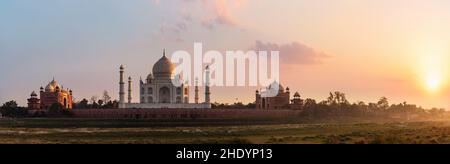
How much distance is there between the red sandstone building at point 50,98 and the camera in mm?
60188

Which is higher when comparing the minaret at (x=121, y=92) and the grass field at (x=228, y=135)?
the minaret at (x=121, y=92)

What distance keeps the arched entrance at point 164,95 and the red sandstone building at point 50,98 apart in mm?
8975

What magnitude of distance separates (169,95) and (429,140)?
42.8m

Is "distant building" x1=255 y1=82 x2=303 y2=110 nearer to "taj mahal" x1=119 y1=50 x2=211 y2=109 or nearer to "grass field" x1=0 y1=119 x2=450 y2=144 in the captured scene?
"taj mahal" x1=119 y1=50 x2=211 y2=109

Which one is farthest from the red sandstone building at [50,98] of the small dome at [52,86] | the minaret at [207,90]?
the minaret at [207,90]

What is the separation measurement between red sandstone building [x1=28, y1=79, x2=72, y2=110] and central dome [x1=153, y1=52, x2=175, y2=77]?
9070 mm

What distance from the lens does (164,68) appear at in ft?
213

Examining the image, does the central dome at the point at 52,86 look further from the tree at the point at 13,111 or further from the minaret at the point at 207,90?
the minaret at the point at 207,90

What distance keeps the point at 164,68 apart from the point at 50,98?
1128 cm
